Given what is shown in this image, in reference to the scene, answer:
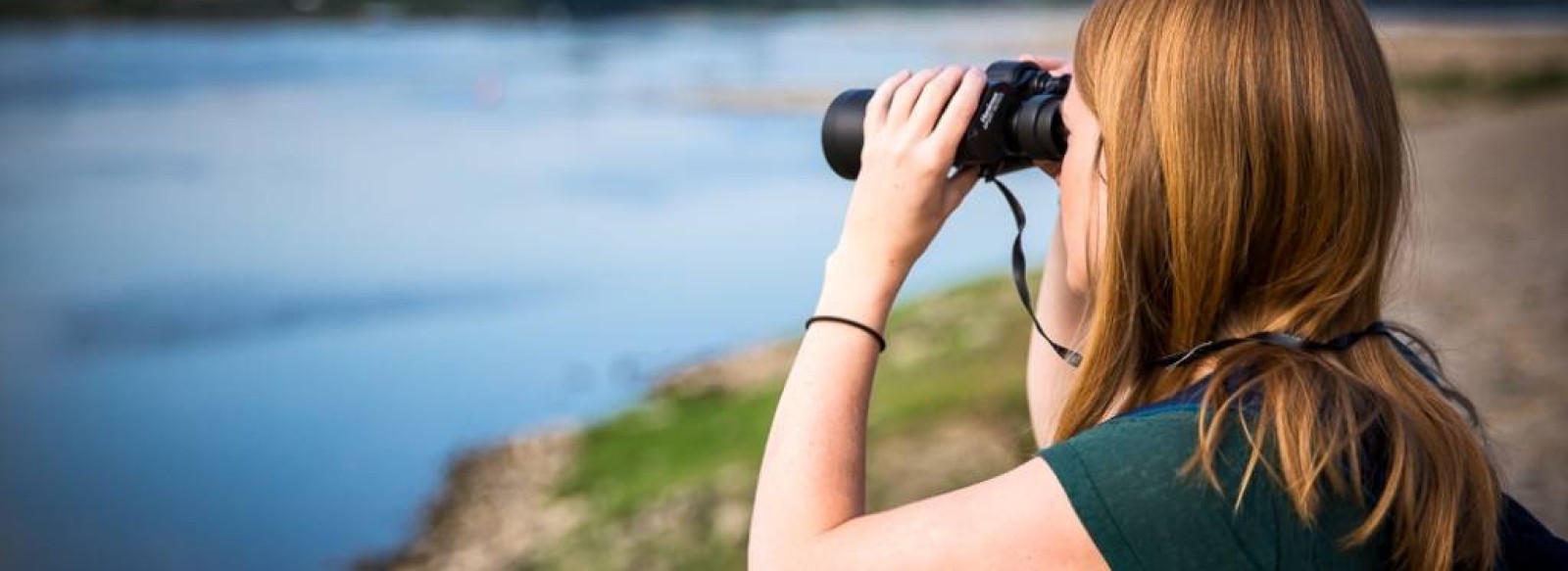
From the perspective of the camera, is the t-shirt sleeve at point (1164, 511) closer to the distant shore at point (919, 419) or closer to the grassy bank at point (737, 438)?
the distant shore at point (919, 419)

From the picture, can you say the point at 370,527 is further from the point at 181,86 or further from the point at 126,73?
the point at 126,73

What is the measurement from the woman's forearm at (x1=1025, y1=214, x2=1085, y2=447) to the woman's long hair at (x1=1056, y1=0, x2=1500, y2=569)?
1.21 feet

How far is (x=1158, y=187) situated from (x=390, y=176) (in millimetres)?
24320

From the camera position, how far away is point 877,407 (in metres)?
7.58

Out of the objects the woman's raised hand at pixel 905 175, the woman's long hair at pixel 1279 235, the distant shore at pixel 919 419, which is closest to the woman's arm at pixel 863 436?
the woman's raised hand at pixel 905 175

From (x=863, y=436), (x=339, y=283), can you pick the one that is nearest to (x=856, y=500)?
(x=863, y=436)

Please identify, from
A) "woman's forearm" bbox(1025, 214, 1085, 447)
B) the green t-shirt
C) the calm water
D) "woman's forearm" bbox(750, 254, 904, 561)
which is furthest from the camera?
the calm water

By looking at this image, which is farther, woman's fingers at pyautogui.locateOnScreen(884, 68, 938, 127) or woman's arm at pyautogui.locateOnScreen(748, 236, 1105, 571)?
woman's fingers at pyautogui.locateOnScreen(884, 68, 938, 127)

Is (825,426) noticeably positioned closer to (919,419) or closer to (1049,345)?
(1049,345)

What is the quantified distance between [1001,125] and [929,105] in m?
0.12

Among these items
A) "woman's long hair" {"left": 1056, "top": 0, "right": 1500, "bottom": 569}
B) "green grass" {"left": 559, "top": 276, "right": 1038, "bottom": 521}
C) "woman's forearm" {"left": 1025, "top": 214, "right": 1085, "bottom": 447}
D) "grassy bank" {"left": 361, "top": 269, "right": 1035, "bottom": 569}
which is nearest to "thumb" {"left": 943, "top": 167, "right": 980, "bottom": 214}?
"woman's long hair" {"left": 1056, "top": 0, "right": 1500, "bottom": 569}

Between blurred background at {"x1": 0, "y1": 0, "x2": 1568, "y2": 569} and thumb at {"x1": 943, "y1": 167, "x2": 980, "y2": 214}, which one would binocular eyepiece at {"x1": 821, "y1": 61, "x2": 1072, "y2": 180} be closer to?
thumb at {"x1": 943, "y1": 167, "x2": 980, "y2": 214}

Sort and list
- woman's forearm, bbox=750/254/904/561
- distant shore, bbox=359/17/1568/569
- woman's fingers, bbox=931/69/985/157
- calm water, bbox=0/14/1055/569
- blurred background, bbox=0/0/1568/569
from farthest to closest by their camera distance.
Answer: calm water, bbox=0/14/1055/569 < blurred background, bbox=0/0/1568/569 < distant shore, bbox=359/17/1568/569 < woman's fingers, bbox=931/69/985/157 < woman's forearm, bbox=750/254/904/561

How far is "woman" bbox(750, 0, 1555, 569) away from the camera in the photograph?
1.15m
